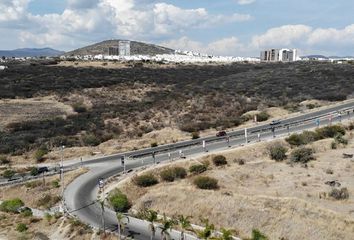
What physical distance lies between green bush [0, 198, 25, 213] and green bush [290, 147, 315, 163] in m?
27.4

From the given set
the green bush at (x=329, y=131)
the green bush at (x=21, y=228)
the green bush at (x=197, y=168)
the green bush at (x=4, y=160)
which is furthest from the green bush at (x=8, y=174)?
the green bush at (x=329, y=131)

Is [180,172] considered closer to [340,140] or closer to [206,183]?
[206,183]

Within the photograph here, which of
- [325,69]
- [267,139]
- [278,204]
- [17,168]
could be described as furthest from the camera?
[325,69]

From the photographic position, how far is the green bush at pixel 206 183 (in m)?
43.1

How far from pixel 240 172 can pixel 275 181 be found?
4153 mm

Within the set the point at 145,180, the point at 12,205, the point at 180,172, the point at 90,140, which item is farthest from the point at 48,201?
the point at 90,140

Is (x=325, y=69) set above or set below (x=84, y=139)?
above

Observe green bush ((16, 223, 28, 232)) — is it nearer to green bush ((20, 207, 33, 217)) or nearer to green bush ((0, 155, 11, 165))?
green bush ((20, 207, 33, 217))

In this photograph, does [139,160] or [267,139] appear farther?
[267,139]

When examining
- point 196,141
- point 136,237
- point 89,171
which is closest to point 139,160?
point 89,171

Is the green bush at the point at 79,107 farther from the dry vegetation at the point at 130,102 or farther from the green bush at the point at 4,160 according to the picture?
the green bush at the point at 4,160

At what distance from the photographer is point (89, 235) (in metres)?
35.3

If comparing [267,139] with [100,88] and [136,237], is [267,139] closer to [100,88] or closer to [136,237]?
[136,237]

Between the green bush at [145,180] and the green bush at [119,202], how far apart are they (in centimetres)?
370
